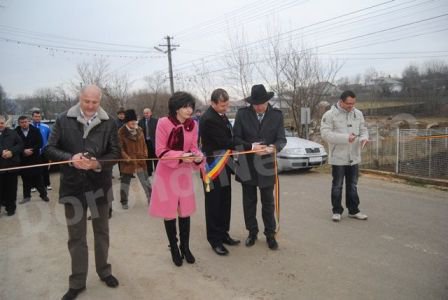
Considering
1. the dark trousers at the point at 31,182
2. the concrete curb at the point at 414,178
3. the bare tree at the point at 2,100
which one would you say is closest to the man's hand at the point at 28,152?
the dark trousers at the point at 31,182

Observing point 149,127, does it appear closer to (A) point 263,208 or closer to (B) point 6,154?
(B) point 6,154

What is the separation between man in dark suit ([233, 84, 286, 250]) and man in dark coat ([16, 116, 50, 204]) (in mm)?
5203

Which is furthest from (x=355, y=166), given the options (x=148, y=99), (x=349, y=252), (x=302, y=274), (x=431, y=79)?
(x=148, y=99)

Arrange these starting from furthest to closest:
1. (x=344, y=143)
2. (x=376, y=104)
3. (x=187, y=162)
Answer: (x=376, y=104)
(x=344, y=143)
(x=187, y=162)

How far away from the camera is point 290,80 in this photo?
15.8 m

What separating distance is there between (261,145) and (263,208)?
2.72 ft

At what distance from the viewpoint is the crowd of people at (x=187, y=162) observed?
354 centimetres

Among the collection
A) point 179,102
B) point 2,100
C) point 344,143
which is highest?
point 2,100

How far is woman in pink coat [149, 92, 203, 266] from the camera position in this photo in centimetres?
405

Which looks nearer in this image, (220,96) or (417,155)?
(220,96)

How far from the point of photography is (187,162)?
162 inches

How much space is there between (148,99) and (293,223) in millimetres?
36351

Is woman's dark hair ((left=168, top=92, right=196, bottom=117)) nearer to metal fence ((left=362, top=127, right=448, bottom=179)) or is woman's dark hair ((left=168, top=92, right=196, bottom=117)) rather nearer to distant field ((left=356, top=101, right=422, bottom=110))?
metal fence ((left=362, top=127, right=448, bottom=179))

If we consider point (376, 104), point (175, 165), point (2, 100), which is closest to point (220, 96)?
point (175, 165)
